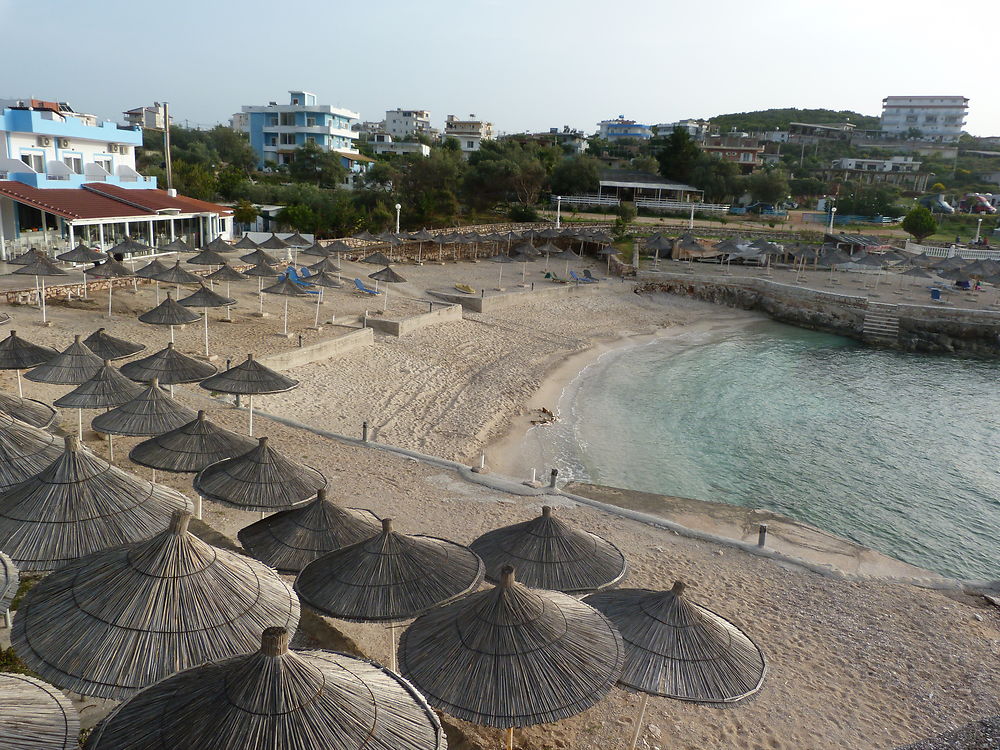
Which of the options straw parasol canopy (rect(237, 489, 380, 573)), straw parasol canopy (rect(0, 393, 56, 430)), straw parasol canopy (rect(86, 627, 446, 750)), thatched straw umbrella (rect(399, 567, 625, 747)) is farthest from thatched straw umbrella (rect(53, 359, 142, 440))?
straw parasol canopy (rect(86, 627, 446, 750))

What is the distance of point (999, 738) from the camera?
713cm

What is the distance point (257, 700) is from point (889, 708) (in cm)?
722

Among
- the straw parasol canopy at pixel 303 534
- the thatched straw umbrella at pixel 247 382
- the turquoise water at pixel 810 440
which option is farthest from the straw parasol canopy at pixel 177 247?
the straw parasol canopy at pixel 303 534

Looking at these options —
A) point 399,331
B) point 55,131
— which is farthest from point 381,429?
point 55,131

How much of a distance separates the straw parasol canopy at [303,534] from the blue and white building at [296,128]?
68.1m

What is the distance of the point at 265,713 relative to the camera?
3.95 meters

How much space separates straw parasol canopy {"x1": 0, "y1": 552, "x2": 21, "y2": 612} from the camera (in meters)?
5.74

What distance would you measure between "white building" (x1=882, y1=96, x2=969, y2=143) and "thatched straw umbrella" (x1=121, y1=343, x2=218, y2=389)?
588ft

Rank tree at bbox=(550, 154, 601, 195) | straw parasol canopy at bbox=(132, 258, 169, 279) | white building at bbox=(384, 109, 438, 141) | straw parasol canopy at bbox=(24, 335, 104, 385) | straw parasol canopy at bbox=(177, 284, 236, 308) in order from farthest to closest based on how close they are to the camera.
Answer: white building at bbox=(384, 109, 438, 141) → tree at bbox=(550, 154, 601, 195) → straw parasol canopy at bbox=(132, 258, 169, 279) → straw parasol canopy at bbox=(177, 284, 236, 308) → straw parasol canopy at bbox=(24, 335, 104, 385)

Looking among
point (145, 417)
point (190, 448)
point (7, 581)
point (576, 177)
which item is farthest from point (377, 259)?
point (7, 581)

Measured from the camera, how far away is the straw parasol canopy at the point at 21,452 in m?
7.89

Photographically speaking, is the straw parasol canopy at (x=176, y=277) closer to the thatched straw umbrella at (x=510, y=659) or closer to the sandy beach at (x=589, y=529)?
the sandy beach at (x=589, y=529)

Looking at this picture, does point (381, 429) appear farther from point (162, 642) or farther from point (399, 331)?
point (162, 642)

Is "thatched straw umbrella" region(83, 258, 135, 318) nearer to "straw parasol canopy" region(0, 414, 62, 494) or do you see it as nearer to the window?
the window
